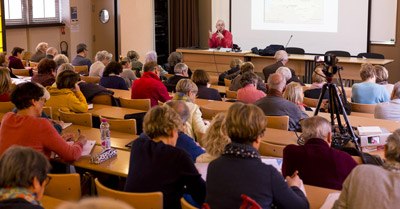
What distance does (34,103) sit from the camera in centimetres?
386

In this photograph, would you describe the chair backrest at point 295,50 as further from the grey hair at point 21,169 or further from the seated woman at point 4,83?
the grey hair at point 21,169

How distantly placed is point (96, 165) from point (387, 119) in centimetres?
304

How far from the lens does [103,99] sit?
20.4 feet

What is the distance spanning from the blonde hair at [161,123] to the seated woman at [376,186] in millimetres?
1089

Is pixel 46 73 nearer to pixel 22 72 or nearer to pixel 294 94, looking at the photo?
pixel 22 72

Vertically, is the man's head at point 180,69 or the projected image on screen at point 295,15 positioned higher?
the projected image on screen at point 295,15

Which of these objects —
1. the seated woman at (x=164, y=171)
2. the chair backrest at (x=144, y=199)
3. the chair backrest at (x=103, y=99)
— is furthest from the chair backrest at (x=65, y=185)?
the chair backrest at (x=103, y=99)

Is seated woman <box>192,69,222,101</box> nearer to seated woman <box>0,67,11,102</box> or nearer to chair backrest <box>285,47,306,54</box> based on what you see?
seated woman <box>0,67,11,102</box>

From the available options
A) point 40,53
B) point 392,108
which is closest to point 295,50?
point 40,53

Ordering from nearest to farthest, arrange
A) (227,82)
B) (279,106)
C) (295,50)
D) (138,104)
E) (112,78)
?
1. (279,106)
2. (138,104)
3. (112,78)
4. (227,82)
5. (295,50)

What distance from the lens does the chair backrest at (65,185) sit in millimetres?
3117

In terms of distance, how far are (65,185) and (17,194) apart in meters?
0.92

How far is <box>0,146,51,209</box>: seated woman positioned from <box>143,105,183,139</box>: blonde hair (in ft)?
3.05

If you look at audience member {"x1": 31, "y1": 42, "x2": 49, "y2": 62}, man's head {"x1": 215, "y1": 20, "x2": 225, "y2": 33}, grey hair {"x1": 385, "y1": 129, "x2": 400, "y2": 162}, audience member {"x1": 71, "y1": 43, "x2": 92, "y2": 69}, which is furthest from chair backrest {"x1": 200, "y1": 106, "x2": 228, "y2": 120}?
man's head {"x1": 215, "y1": 20, "x2": 225, "y2": 33}
